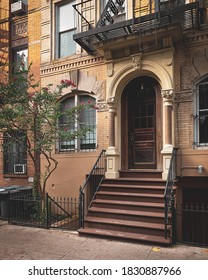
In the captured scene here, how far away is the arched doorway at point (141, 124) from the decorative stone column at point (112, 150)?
44 centimetres

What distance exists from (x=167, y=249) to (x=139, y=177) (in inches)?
109

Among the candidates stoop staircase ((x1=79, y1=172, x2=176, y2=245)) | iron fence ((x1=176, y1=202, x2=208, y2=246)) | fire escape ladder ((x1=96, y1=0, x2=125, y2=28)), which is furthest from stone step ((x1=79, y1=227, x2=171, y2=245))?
fire escape ladder ((x1=96, y1=0, x2=125, y2=28))

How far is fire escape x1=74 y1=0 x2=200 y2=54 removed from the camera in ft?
23.3

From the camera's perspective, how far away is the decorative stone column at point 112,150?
8.17 metres

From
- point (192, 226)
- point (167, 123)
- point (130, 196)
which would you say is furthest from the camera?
point (192, 226)

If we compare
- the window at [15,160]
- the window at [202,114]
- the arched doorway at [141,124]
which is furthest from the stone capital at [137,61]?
the window at [15,160]

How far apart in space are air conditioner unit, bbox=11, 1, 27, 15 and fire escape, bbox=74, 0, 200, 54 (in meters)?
3.76

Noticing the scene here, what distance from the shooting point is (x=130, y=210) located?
668 centimetres

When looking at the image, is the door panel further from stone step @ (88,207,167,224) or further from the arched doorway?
stone step @ (88,207,167,224)

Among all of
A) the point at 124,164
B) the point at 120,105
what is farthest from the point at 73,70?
the point at 124,164

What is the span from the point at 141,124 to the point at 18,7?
766 centimetres

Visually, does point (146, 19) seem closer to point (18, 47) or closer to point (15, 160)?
point (18, 47)

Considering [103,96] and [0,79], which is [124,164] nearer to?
[103,96]

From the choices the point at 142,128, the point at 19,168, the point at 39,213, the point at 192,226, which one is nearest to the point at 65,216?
the point at 39,213
